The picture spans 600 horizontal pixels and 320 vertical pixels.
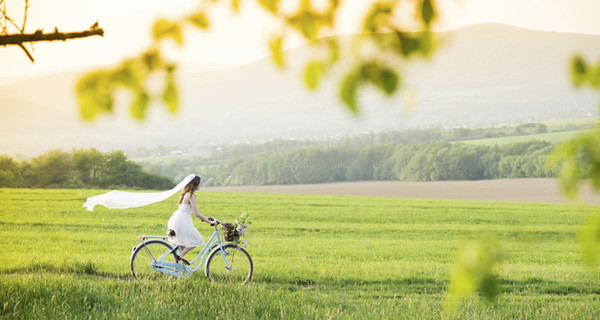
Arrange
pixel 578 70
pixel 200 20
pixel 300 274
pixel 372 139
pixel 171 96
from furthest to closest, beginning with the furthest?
pixel 372 139, pixel 300 274, pixel 578 70, pixel 200 20, pixel 171 96

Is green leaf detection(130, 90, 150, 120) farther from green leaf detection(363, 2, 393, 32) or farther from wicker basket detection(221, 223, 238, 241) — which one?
wicker basket detection(221, 223, 238, 241)

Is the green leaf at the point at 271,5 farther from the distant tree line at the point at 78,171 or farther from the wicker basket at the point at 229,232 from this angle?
the distant tree line at the point at 78,171

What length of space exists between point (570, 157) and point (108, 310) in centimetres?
728

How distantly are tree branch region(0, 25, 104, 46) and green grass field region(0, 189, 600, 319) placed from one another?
2330mm

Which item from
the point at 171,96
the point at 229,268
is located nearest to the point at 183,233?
the point at 229,268

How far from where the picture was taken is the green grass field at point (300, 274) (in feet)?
26.6

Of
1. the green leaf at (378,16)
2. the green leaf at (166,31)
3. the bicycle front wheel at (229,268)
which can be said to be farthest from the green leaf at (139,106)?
the bicycle front wheel at (229,268)

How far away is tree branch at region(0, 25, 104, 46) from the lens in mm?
3137

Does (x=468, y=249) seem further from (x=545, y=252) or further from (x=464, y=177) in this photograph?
(x=464, y=177)

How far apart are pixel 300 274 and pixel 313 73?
33.1 feet

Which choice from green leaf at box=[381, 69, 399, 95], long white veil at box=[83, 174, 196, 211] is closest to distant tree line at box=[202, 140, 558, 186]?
long white veil at box=[83, 174, 196, 211]

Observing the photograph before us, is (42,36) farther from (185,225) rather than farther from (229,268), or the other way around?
(229,268)

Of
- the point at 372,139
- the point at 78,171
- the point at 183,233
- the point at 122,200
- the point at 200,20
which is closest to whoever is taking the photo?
the point at 200,20

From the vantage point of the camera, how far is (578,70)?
8.48ft
